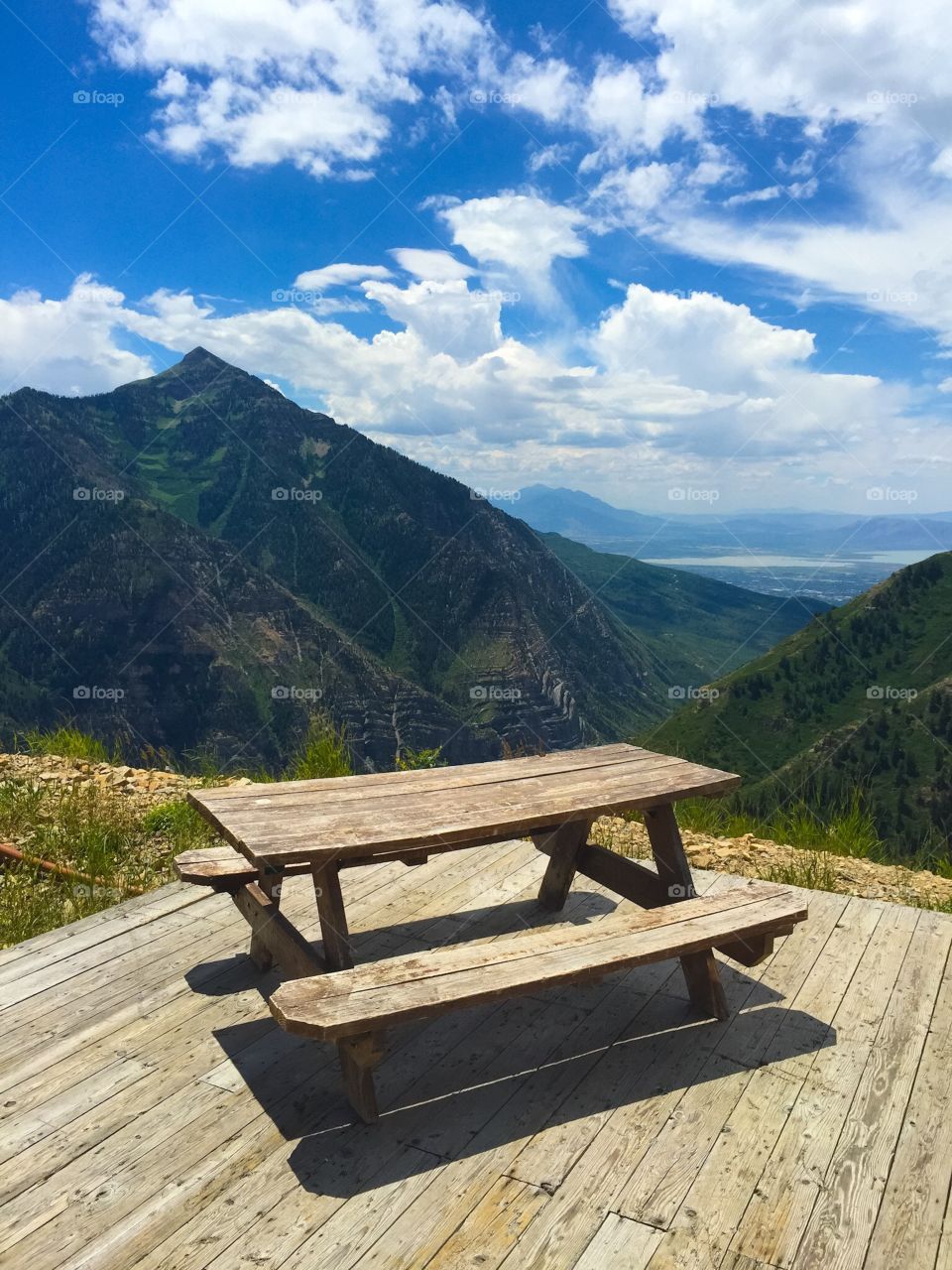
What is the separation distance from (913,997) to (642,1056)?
5.08ft

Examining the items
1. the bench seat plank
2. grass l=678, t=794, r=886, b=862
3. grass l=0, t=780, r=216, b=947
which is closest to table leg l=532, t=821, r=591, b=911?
the bench seat plank

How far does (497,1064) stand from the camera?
3.82 m

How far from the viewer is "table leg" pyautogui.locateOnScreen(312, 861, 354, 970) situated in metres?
3.65

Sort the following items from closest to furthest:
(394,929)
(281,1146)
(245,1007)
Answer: (281,1146) → (245,1007) → (394,929)

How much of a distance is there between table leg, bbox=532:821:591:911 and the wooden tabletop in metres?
0.47

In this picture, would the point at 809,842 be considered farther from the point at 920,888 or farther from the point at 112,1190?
the point at 112,1190

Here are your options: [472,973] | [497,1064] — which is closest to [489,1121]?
[497,1064]

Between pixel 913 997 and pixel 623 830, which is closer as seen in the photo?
pixel 913 997

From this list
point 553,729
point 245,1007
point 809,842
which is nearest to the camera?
point 245,1007

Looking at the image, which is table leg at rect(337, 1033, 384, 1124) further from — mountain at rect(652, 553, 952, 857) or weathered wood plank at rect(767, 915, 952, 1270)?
mountain at rect(652, 553, 952, 857)

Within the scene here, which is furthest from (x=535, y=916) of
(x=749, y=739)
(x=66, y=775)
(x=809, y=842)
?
(x=749, y=739)

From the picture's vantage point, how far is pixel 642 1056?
3883 mm

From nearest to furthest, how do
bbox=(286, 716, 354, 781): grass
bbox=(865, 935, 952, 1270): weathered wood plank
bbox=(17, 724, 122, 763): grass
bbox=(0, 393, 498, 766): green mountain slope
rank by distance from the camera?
bbox=(865, 935, 952, 1270): weathered wood plank
bbox=(286, 716, 354, 781): grass
bbox=(17, 724, 122, 763): grass
bbox=(0, 393, 498, 766): green mountain slope

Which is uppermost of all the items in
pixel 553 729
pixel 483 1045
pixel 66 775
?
pixel 66 775
